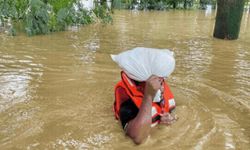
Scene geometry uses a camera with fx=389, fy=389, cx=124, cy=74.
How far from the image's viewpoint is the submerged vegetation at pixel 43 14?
30.7 feet

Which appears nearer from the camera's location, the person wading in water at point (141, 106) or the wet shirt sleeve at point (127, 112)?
the person wading in water at point (141, 106)

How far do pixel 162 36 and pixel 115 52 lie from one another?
3.35m

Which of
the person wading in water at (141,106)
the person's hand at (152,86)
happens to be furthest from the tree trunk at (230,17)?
the person's hand at (152,86)

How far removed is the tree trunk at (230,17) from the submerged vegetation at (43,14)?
3175 mm

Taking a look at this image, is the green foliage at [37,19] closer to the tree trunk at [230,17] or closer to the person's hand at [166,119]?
the tree trunk at [230,17]

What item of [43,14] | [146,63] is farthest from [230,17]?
[146,63]

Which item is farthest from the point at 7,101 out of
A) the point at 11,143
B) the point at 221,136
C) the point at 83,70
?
the point at 221,136

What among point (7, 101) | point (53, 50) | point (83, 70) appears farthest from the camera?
point (53, 50)

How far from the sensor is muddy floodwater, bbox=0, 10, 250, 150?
3.41 metres

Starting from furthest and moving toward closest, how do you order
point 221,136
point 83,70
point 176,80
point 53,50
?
point 53,50 < point 83,70 < point 176,80 < point 221,136

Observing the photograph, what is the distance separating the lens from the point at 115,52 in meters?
7.84

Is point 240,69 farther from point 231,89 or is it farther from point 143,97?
point 143,97

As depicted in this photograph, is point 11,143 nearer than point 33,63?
Yes

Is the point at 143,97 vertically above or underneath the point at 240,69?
above
